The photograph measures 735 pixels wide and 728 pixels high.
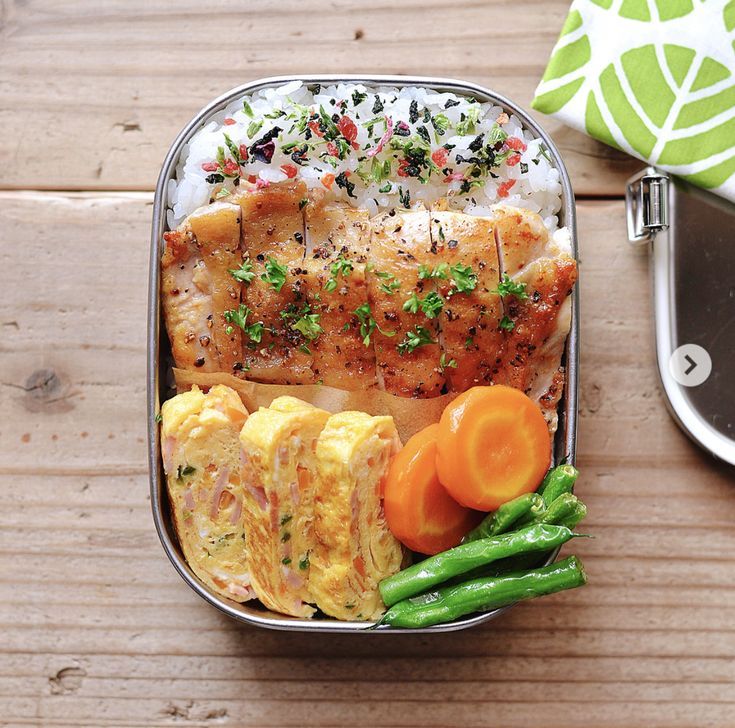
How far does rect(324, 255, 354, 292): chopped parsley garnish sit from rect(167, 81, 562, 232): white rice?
255mm

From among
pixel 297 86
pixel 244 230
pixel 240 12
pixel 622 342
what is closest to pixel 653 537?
pixel 622 342

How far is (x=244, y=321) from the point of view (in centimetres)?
221

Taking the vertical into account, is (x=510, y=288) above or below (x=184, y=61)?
below

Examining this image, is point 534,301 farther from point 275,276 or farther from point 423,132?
point 275,276

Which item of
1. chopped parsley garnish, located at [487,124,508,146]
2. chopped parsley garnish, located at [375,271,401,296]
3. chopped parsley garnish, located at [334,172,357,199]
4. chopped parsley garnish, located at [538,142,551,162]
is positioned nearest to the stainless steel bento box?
chopped parsley garnish, located at [538,142,551,162]

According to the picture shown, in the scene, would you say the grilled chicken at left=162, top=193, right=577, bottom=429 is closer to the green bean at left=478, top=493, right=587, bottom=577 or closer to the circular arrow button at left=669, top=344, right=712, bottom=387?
the green bean at left=478, top=493, right=587, bottom=577

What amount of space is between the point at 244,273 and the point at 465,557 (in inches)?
41.2

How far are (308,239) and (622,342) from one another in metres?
1.14

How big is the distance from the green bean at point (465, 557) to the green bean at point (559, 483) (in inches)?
4.1

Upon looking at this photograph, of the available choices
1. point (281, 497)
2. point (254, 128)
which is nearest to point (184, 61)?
point (254, 128)

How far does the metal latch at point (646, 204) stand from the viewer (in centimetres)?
243

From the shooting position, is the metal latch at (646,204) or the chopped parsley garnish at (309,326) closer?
the chopped parsley garnish at (309,326)

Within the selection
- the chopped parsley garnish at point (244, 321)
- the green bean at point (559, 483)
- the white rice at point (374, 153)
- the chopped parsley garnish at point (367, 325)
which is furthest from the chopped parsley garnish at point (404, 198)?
the green bean at point (559, 483)

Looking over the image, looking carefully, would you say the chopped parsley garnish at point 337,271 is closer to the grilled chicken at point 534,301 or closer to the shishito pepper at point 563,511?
the grilled chicken at point 534,301
